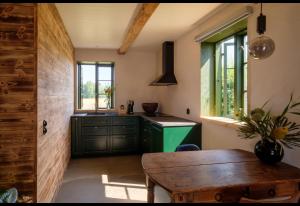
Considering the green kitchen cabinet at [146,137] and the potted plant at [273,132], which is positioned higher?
the potted plant at [273,132]

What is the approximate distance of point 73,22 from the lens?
323cm

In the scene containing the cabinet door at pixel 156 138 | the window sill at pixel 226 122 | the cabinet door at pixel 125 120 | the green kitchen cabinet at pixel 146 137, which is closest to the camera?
the window sill at pixel 226 122

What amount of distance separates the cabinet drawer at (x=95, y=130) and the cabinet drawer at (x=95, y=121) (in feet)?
0.28

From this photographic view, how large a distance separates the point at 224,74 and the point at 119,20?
64.5 inches

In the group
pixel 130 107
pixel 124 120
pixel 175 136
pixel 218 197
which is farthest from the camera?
pixel 130 107

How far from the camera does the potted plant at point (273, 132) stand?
1.65m

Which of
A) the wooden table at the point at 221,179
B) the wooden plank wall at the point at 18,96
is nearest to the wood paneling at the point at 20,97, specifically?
the wooden plank wall at the point at 18,96

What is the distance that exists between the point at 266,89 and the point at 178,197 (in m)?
1.35

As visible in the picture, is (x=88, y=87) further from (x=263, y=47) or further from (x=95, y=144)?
(x=263, y=47)

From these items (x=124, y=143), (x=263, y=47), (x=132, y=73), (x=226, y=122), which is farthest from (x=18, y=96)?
(x=132, y=73)

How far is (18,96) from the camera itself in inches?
72.6

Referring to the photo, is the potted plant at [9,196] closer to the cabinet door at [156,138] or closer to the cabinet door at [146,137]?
the cabinet door at [156,138]

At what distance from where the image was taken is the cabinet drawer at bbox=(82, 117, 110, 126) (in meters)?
4.61

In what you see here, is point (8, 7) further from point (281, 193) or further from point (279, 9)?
point (281, 193)
